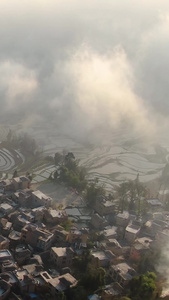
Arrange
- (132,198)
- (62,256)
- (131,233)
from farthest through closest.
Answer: (132,198) < (131,233) < (62,256)

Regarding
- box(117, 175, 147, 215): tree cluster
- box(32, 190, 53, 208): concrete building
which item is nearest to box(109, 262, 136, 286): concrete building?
box(117, 175, 147, 215): tree cluster

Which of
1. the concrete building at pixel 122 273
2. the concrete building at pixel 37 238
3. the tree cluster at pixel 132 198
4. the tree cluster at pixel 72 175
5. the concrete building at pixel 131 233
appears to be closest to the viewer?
the concrete building at pixel 122 273

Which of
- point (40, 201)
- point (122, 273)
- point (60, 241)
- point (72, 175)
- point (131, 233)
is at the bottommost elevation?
point (122, 273)

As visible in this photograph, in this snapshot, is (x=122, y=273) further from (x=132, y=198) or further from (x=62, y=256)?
(x=132, y=198)

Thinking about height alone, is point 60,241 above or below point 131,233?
below

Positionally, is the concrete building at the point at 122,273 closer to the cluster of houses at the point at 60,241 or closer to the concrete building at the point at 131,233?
the cluster of houses at the point at 60,241

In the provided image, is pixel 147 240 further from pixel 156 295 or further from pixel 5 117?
pixel 5 117

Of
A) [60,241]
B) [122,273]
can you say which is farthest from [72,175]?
[122,273]

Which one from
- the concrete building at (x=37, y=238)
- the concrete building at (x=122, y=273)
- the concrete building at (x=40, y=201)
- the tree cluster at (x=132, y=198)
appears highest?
the tree cluster at (x=132, y=198)

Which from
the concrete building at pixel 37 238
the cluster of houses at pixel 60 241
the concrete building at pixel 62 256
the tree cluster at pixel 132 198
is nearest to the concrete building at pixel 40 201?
the cluster of houses at pixel 60 241
